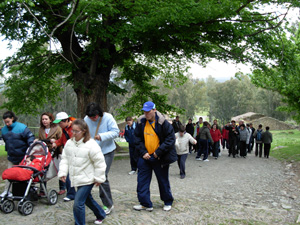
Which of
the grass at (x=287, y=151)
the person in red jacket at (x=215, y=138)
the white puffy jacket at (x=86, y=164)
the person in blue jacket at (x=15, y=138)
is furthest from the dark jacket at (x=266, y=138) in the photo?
the white puffy jacket at (x=86, y=164)

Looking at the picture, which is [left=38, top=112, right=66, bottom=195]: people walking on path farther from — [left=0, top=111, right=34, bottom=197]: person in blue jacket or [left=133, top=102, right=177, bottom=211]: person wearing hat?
[left=133, top=102, right=177, bottom=211]: person wearing hat

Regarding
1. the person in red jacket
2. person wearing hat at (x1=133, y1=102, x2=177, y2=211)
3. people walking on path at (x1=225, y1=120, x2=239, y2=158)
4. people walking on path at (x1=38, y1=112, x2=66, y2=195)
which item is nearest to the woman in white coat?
person wearing hat at (x1=133, y1=102, x2=177, y2=211)

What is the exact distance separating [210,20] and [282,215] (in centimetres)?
720

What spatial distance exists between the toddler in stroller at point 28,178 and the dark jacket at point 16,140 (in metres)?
0.30

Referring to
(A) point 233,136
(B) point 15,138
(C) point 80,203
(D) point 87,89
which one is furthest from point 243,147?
(C) point 80,203

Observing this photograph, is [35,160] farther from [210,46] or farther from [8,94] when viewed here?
[8,94]

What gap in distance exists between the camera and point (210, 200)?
22.4 ft

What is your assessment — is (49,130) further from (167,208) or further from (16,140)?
(167,208)

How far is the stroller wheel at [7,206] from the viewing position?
16.7ft

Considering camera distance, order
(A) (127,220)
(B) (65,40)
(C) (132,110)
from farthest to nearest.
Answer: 1. (C) (132,110)
2. (B) (65,40)
3. (A) (127,220)

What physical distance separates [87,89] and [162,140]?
811 cm

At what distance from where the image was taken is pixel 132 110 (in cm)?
1711

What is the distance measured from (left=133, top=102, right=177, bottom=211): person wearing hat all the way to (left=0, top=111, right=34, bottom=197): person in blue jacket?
2.34m

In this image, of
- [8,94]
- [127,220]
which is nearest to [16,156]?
[127,220]
